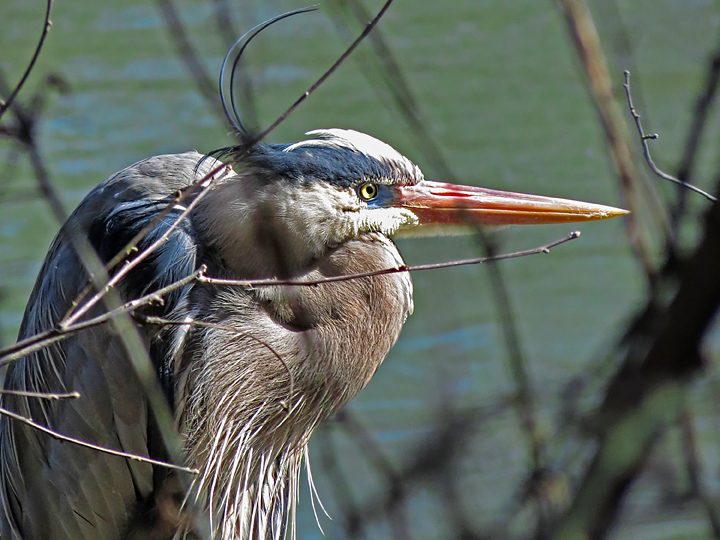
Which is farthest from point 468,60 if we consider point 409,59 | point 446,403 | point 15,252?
point 446,403

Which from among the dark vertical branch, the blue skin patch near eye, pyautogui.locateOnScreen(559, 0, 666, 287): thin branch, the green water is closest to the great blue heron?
the blue skin patch near eye

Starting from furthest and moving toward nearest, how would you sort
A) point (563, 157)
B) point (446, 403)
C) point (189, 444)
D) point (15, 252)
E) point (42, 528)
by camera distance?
1. point (563, 157)
2. point (15, 252)
3. point (42, 528)
4. point (189, 444)
5. point (446, 403)

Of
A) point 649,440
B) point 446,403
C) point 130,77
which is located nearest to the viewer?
point 649,440

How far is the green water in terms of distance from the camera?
5336mm

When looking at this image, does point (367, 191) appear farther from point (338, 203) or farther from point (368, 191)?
point (338, 203)

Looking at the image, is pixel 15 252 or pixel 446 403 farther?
pixel 15 252

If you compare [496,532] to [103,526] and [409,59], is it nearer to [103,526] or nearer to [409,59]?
[103,526]

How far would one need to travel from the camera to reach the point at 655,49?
24.0 feet

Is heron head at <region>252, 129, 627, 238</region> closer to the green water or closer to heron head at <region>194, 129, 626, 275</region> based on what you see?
heron head at <region>194, 129, 626, 275</region>

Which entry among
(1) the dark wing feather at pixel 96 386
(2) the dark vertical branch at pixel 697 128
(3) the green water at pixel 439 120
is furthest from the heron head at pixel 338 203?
(3) the green water at pixel 439 120

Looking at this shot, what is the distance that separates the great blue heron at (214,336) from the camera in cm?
211

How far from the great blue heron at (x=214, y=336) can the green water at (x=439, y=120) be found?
2244mm

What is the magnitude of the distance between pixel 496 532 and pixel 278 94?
6023 mm

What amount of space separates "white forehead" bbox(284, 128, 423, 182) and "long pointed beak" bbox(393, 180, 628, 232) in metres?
0.08
